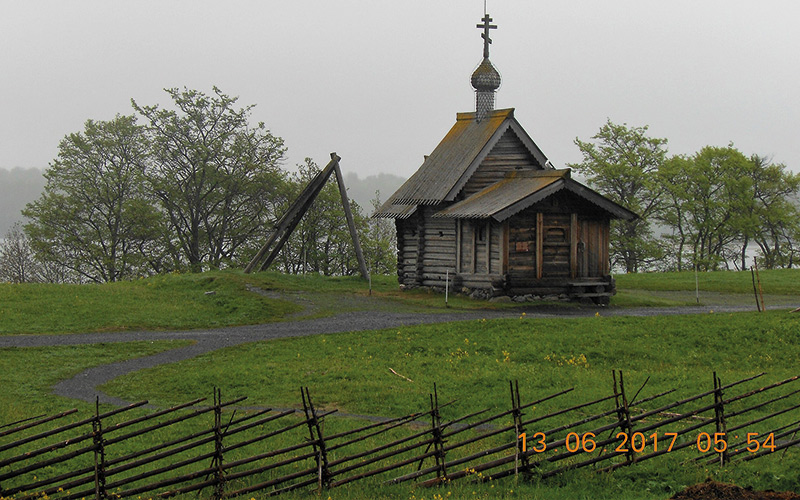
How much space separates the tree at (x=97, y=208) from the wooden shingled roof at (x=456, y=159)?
21225mm

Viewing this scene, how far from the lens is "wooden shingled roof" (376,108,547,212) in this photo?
124ft

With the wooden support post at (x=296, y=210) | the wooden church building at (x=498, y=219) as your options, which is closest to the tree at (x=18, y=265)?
the wooden support post at (x=296, y=210)

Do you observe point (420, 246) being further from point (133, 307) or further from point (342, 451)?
point (342, 451)

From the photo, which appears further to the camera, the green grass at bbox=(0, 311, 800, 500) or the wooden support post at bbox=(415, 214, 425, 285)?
the wooden support post at bbox=(415, 214, 425, 285)

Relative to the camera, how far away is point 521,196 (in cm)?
3406

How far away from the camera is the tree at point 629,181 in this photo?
6088 centimetres

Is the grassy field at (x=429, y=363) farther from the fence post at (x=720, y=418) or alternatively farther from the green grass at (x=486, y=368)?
the fence post at (x=720, y=418)

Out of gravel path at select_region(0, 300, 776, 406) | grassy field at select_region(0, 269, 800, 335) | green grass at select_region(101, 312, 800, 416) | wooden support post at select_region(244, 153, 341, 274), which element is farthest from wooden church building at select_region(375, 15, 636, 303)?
green grass at select_region(101, 312, 800, 416)

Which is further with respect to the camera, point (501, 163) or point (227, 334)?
point (501, 163)

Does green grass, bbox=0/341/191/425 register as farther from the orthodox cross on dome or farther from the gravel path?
the orthodox cross on dome

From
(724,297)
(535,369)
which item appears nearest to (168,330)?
(535,369)

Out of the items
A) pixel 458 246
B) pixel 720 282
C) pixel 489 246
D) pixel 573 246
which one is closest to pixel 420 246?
pixel 458 246
